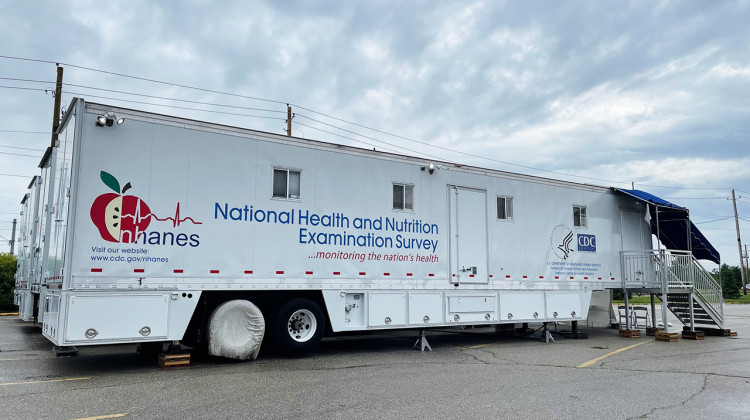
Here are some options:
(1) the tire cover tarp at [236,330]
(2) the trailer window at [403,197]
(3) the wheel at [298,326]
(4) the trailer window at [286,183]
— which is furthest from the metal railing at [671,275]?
(1) the tire cover tarp at [236,330]

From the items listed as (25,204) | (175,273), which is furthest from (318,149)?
(25,204)

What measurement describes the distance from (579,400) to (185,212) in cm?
669

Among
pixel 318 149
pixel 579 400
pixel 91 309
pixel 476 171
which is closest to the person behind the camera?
pixel 579 400

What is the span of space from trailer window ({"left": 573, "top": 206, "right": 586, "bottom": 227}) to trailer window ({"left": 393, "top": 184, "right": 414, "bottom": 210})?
5.49 metres

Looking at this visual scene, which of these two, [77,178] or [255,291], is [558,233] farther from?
[77,178]

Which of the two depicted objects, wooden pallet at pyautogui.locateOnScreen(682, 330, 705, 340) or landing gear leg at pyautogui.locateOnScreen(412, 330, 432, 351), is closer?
landing gear leg at pyautogui.locateOnScreen(412, 330, 432, 351)

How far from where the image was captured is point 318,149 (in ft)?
36.1

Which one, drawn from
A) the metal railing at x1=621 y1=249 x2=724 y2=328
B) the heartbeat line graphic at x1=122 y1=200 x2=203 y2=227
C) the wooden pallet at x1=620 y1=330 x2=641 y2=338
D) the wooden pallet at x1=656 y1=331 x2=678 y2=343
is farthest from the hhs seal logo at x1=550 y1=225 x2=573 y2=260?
the heartbeat line graphic at x1=122 y1=200 x2=203 y2=227

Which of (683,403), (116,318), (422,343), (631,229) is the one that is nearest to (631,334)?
(631,229)

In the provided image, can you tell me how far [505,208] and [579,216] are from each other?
2.90 metres

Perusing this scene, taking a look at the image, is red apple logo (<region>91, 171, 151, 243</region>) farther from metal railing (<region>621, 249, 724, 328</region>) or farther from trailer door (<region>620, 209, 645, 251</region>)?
trailer door (<region>620, 209, 645, 251</region>)

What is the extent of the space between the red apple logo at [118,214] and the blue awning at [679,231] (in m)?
13.6

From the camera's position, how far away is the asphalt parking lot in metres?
6.43

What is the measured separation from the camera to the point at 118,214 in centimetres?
893
